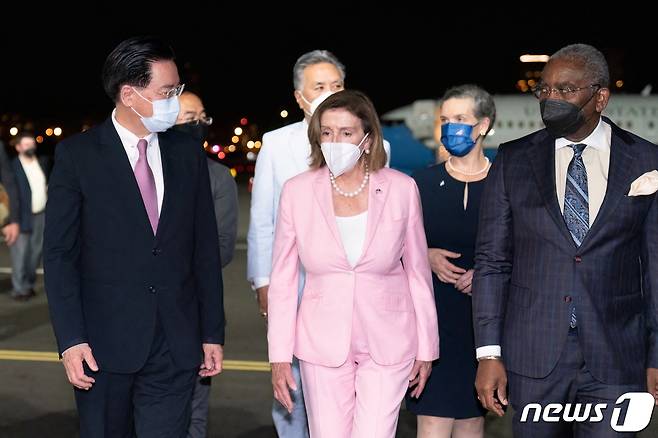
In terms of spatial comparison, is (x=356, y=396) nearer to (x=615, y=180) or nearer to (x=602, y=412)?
(x=602, y=412)

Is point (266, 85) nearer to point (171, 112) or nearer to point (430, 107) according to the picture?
point (430, 107)

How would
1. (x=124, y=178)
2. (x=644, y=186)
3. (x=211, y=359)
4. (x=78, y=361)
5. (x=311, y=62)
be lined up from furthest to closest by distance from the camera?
(x=311, y=62) → (x=211, y=359) → (x=124, y=178) → (x=78, y=361) → (x=644, y=186)

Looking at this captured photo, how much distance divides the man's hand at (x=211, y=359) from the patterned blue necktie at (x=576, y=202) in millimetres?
1471

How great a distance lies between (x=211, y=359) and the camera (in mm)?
4020

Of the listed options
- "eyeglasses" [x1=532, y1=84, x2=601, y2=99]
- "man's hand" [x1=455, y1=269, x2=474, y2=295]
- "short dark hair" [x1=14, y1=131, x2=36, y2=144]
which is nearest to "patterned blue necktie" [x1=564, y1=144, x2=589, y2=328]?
"eyeglasses" [x1=532, y1=84, x2=601, y2=99]

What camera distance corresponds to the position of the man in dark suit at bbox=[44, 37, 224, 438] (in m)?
3.67

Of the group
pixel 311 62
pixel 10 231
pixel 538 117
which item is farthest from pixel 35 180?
pixel 538 117

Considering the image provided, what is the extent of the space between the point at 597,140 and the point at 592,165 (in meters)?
0.10

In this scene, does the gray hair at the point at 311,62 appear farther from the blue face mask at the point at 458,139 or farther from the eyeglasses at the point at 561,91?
the eyeglasses at the point at 561,91

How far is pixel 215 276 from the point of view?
4000mm

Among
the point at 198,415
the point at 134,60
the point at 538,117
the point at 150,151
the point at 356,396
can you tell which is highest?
the point at 134,60

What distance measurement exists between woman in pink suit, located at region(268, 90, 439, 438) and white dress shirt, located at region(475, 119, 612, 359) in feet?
1.27

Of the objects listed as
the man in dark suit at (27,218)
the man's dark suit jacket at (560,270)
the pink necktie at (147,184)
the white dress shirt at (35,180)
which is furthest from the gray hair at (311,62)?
the white dress shirt at (35,180)

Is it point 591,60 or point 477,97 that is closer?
point 591,60
